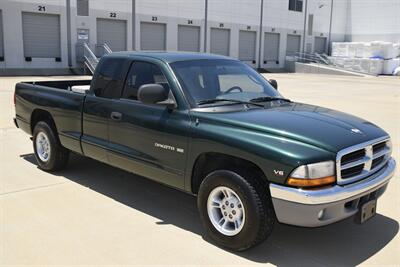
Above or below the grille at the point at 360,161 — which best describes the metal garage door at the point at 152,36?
above

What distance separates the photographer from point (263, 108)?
4.69 m

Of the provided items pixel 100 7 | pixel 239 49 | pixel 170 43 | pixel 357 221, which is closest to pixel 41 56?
pixel 100 7

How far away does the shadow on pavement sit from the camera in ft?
13.5

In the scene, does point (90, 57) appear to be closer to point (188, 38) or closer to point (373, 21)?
point (188, 38)

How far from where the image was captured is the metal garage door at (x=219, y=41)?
42438mm

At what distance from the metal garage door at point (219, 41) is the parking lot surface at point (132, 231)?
37.1 m

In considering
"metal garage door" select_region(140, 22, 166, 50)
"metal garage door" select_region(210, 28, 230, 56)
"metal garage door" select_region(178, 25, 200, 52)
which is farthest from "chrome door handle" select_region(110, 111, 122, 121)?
"metal garage door" select_region(210, 28, 230, 56)

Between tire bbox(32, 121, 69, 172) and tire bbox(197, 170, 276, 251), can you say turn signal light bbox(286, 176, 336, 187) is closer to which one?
tire bbox(197, 170, 276, 251)

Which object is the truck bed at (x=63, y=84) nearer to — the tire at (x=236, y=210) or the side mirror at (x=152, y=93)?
the side mirror at (x=152, y=93)

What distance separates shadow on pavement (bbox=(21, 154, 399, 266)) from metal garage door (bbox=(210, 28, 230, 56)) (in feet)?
121

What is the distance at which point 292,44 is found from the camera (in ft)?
171

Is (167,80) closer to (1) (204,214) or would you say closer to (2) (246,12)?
(1) (204,214)

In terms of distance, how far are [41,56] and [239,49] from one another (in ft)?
69.5

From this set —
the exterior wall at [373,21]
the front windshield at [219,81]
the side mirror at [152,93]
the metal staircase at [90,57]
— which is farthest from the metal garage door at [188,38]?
the side mirror at [152,93]
